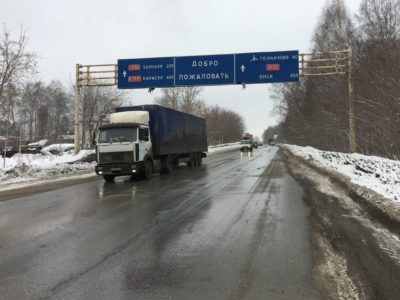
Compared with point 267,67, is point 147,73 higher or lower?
lower

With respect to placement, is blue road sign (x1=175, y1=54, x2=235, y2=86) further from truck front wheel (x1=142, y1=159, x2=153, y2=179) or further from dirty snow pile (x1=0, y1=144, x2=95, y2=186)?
truck front wheel (x1=142, y1=159, x2=153, y2=179)

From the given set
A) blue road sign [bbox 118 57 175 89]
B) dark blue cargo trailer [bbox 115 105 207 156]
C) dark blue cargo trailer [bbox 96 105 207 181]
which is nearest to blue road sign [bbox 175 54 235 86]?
blue road sign [bbox 118 57 175 89]

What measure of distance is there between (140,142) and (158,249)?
521 inches

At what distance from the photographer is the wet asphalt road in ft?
16.0

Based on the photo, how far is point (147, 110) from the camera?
21734 mm

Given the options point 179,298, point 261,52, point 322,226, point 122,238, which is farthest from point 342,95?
point 179,298

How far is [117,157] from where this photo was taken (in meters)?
19.1

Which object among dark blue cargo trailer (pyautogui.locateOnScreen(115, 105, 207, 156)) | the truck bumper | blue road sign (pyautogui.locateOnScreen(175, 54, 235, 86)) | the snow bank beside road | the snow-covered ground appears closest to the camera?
the truck bumper

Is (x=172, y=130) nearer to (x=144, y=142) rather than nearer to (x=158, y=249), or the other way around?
(x=144, y=142)

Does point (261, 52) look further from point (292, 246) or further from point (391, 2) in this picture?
point (292, 246)

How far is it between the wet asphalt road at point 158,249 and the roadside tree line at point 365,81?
11983 mm

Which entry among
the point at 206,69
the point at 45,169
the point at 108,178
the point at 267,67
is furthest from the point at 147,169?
the point at 267,67

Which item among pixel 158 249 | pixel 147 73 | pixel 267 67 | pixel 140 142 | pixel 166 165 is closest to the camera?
pixel 158 249

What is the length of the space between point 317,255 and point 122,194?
29.7 ft
